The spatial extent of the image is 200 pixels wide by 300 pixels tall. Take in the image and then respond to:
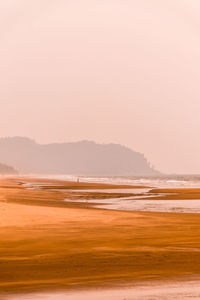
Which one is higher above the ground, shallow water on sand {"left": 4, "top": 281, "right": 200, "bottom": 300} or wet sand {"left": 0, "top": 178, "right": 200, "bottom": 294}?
wet sand {"left": 0, "top": 178, "right": 200, "bottom": 294}

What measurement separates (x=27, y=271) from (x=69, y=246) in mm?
3722

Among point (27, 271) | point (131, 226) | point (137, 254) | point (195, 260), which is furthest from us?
point (131, 226)

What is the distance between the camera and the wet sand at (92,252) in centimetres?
1013

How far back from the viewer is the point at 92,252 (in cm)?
1338

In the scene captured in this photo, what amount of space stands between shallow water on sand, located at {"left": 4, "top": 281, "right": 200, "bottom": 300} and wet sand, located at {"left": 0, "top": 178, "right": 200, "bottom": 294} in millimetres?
480

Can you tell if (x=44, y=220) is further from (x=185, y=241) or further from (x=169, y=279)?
(x=169, y=279)

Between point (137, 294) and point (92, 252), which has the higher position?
point (92, 252)

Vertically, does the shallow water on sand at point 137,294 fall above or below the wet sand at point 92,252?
below

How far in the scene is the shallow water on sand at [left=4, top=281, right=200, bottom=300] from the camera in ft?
27.9

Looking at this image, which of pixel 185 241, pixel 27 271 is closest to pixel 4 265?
pixel 27 271

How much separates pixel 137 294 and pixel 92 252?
4.74m

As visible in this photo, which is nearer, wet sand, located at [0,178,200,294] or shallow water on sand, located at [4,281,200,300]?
shallow water on sand, located at [4,281,200,300]

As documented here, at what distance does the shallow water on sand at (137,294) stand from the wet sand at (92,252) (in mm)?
480

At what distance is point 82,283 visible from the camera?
9.75 m
